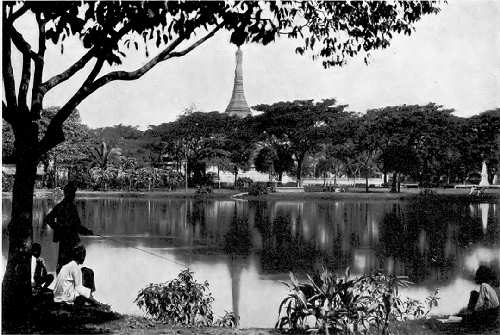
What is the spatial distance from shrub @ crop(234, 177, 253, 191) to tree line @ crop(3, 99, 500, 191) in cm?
63

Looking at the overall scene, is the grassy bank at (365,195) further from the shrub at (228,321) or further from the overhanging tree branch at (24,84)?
the overhanging tree branch at (24,84)

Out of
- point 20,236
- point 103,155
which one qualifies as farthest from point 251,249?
point 20,236

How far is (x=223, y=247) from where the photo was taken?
11039 mm

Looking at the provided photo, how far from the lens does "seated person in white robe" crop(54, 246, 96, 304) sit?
598cm

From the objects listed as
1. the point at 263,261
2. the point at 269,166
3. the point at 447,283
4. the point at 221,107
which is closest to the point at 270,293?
the point at 263,261

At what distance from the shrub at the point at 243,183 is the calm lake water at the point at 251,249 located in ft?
13.0

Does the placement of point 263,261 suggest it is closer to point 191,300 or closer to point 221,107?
point 221,107

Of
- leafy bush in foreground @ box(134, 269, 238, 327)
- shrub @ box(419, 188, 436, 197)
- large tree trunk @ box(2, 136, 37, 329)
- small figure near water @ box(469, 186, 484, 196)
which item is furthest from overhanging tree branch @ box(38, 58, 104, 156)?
shrub @ box(419, 188, 436, 197)

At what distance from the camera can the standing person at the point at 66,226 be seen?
6.14 meters

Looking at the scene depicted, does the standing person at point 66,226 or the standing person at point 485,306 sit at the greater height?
the standing person at point 66,226

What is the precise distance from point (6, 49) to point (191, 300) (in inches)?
129

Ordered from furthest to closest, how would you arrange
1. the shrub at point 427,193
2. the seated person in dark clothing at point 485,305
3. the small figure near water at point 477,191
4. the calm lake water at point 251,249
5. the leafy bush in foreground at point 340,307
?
1. the shrub at point 427,193
2. the small figure near water at point 477,191
3. the calm lake water at point 251,249
4. the seated person in dark clothing at point 485,305
5. the leafy bush in foreground at point 340,307

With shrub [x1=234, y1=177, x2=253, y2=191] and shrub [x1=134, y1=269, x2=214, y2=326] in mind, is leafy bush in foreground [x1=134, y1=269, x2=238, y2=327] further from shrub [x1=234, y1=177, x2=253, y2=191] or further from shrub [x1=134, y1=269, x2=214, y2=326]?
shrub [x1=234, y1=177, x2=253, y2=191]

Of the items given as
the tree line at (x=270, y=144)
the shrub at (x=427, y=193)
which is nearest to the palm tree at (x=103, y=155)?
the tree line at (x=270, y=144)
